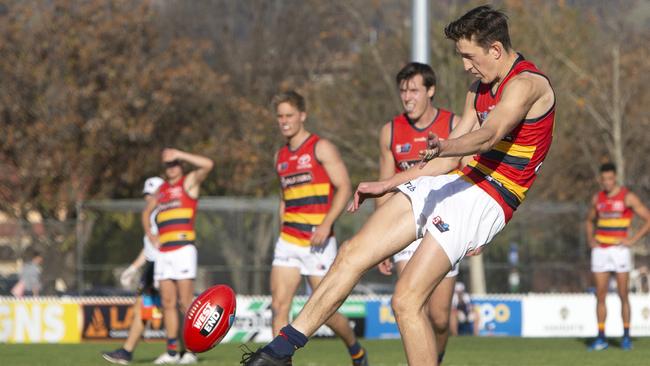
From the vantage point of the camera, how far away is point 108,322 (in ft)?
67.2

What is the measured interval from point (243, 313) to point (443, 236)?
13545 mm

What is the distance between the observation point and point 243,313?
2011 centimetres

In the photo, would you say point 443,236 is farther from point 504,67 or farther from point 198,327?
point 198,327

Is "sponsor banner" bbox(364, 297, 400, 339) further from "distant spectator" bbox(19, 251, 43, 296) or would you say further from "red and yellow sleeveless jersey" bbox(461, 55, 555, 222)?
"red and yellow sleeveless jersey" bbox(461, 55, 555, 222)

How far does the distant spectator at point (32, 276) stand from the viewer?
25000 mm

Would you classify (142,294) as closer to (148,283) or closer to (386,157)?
(148,283)

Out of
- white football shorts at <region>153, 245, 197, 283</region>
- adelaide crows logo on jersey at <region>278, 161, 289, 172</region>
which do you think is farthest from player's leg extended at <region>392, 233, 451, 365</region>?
white football shorts at <region>153, 245, 197, 283</region>

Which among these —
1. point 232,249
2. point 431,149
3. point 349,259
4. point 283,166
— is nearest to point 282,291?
point 283,166

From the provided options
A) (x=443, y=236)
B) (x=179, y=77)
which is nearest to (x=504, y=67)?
(x=443, y=236)

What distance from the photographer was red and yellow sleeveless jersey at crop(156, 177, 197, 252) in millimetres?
12984

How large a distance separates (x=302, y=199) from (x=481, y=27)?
4.02 meters

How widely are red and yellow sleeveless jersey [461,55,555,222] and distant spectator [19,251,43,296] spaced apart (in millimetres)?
19271

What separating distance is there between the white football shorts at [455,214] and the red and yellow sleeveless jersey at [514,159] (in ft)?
0.25

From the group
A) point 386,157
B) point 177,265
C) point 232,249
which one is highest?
point 386,157
